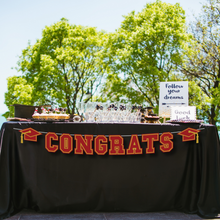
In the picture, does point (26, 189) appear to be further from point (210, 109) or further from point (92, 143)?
point (210, 109)

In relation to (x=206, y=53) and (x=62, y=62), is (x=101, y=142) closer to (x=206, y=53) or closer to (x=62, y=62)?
(x=206, y=53)

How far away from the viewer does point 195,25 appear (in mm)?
19188

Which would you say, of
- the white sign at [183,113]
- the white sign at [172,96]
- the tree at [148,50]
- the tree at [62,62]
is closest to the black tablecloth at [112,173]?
the white sign at [183,113]

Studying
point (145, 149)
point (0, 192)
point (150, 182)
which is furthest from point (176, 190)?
point (0, 192)

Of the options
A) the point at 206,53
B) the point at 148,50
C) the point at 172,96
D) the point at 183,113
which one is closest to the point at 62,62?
the point at 148,50

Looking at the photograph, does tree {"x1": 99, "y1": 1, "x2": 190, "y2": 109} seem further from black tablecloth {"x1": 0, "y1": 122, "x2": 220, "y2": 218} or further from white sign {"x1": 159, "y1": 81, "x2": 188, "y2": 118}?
black tablecloth {"x1": 0, "y1": 122, "x2": 220, "y2": 218}

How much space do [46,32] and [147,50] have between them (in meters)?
10.3

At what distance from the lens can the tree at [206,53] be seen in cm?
1772

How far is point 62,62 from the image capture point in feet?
71.9

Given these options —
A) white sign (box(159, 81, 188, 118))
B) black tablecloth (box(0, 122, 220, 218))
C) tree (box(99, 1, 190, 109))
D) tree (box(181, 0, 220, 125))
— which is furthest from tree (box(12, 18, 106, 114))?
black tablecloth (box(0, 122, 220, 218))

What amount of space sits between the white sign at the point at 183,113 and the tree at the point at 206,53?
14177mm

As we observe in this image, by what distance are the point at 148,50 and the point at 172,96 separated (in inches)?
568

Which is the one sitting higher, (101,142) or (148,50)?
(148,50)

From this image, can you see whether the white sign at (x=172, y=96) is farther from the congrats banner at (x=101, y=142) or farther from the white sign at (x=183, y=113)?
the congrats banner at (x=101, y=142)
